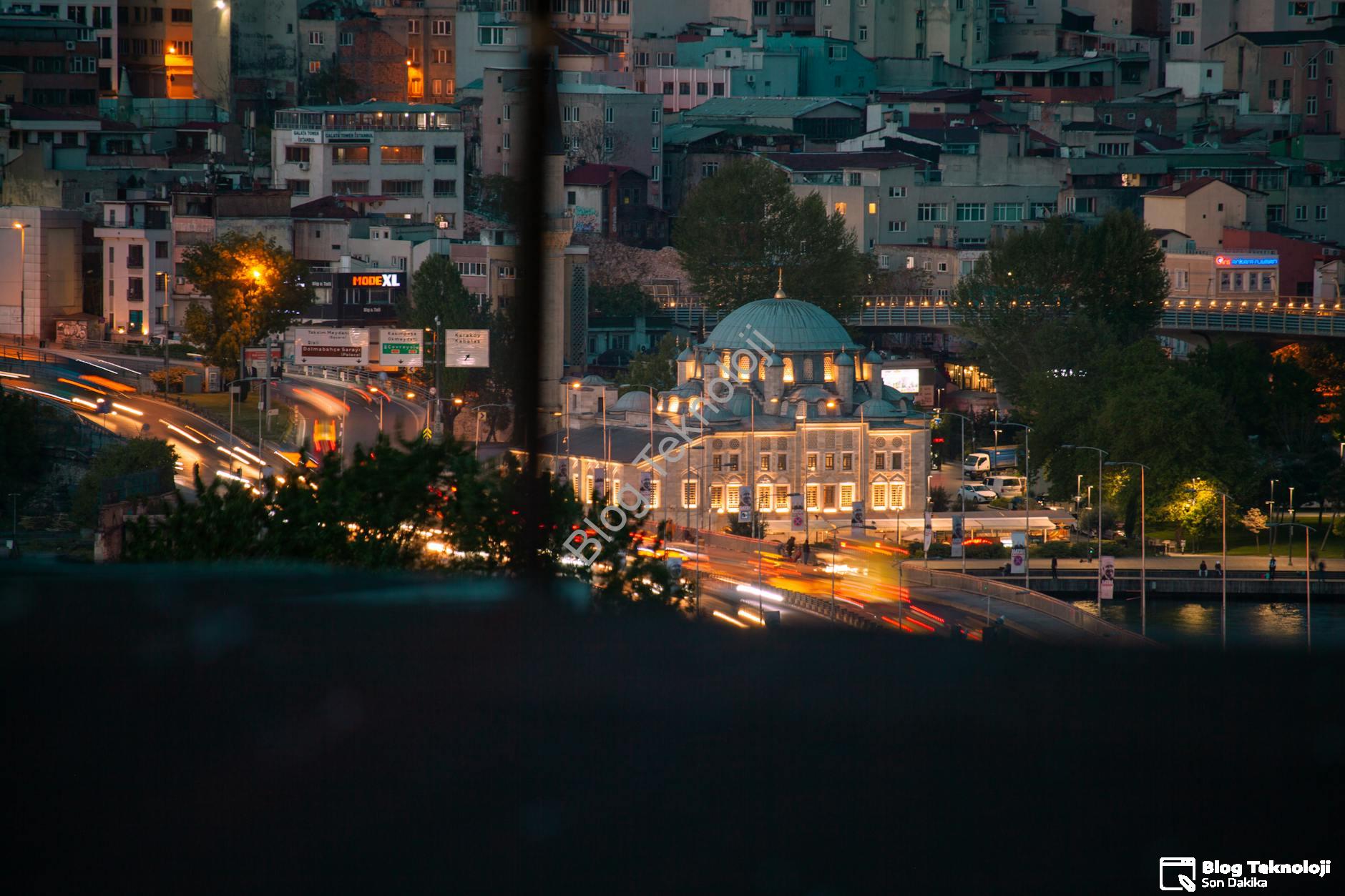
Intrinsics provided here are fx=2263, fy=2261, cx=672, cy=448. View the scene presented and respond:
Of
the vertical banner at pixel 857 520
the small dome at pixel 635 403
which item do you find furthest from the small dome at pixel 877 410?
the small dome at pixel 635 403

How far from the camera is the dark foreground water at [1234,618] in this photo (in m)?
29.6

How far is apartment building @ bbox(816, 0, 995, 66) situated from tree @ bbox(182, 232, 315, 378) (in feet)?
116

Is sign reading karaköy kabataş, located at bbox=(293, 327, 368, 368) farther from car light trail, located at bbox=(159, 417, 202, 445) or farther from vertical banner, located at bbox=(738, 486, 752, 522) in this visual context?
vertical banner, located at bbox=(738, 486, 752, 522)

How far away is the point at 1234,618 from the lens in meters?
31.2

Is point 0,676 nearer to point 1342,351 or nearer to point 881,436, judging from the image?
point 881,436

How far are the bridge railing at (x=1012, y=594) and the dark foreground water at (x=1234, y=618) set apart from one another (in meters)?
0.92

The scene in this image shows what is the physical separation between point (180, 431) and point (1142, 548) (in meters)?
15.7

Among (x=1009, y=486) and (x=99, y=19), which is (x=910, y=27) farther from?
(x=1009, y=486)

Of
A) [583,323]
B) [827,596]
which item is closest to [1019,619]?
[827,596]

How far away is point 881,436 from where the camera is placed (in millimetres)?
41094

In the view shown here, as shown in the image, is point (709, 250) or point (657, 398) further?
point (709, 250)

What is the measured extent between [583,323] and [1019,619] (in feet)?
77.0

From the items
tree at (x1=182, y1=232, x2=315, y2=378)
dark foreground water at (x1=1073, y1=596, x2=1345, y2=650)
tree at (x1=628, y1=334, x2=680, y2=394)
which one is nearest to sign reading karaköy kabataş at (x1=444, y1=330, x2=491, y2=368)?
tree at (x1=628, y1=334, x2=680, y2=394)

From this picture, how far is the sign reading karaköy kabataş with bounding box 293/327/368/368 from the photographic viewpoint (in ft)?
139
